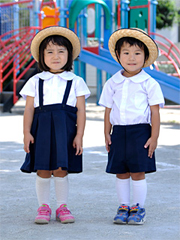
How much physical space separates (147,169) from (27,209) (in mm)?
1089

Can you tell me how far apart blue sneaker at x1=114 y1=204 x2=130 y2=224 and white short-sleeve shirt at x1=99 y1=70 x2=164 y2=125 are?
65 centimetres

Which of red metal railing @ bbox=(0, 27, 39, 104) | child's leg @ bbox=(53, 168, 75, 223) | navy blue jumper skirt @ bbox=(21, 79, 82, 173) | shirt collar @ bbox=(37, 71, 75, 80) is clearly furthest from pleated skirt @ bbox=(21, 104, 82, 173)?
red metal railing @ bbox=(0, 27, 39, 104)

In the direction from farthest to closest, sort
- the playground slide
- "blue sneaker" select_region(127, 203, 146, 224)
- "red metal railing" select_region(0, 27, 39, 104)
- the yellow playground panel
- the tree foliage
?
the tree foliage, the yellow playground panel, "red metal railing" select_region(0, 27, 39, 104), the playground slide, "blue sneaker" select_region(127, 203, 146, 224)

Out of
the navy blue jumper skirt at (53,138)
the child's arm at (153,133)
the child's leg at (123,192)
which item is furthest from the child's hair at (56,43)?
the child's leg at (123,192)

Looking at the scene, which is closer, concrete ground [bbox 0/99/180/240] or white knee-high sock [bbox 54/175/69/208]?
concrete ground [bbox 0/99/180/240]

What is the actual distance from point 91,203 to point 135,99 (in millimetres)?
1073

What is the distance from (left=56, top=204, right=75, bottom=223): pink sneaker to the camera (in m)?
3.73

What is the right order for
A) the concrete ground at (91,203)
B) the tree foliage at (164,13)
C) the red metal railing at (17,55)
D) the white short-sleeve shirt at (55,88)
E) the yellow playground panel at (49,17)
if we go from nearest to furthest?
the concrete ground at (91,203) → the white short-sleeve shirt at (55,88) → the red metal railing at (17,55) → the yellow playground panel at (49,17) → the tree foliage at (164,13)

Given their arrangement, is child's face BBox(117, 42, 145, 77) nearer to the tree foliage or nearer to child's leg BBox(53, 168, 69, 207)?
child's leg BBox(53, 168, 69, 207)

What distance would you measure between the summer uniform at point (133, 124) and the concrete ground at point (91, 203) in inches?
16.8

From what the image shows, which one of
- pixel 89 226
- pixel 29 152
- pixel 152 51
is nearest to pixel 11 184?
pixel 29 152

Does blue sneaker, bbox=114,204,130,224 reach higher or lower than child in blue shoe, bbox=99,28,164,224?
lower

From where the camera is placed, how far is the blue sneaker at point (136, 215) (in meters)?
3.70

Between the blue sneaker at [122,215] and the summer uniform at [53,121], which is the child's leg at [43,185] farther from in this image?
the blue sneaker at [122,215]
